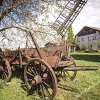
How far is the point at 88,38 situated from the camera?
253 ft

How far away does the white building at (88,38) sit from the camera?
71.2 meters

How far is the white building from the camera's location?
71.2 m

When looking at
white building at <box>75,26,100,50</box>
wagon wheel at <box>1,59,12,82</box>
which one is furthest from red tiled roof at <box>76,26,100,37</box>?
wagon wheel at <box>1,59,12,82</box>

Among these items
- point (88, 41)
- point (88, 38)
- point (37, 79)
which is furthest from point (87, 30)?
point (37, 79)

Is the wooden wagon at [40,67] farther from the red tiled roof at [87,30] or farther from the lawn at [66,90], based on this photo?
the red tiled roof at [87,30]

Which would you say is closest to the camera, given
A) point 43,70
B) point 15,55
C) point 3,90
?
point 43,70

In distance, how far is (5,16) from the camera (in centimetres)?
1209

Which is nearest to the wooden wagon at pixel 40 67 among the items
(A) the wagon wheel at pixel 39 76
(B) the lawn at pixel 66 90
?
(A) the wagon wheel at pixel 39 76

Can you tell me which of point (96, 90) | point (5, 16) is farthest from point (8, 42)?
point (96, 90)

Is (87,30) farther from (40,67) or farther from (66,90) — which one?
(40,67)

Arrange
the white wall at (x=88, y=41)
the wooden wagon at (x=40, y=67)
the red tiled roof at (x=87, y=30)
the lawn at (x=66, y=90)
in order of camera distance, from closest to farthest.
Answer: the wooden wagon at (x=40, y=67) → the lawn at (x=66, y=90) → the white wall at (x=88, y=41) → the red tiled roof at (x=87, y=30)

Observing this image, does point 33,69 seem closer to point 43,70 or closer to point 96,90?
point 43,70

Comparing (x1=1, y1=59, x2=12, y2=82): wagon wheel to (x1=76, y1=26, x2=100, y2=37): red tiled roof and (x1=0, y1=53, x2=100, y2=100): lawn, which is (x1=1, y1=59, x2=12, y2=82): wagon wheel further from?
(x1=76, y1=26, x2=100, y2=37): red tiled roof

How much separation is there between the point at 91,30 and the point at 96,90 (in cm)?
6566
